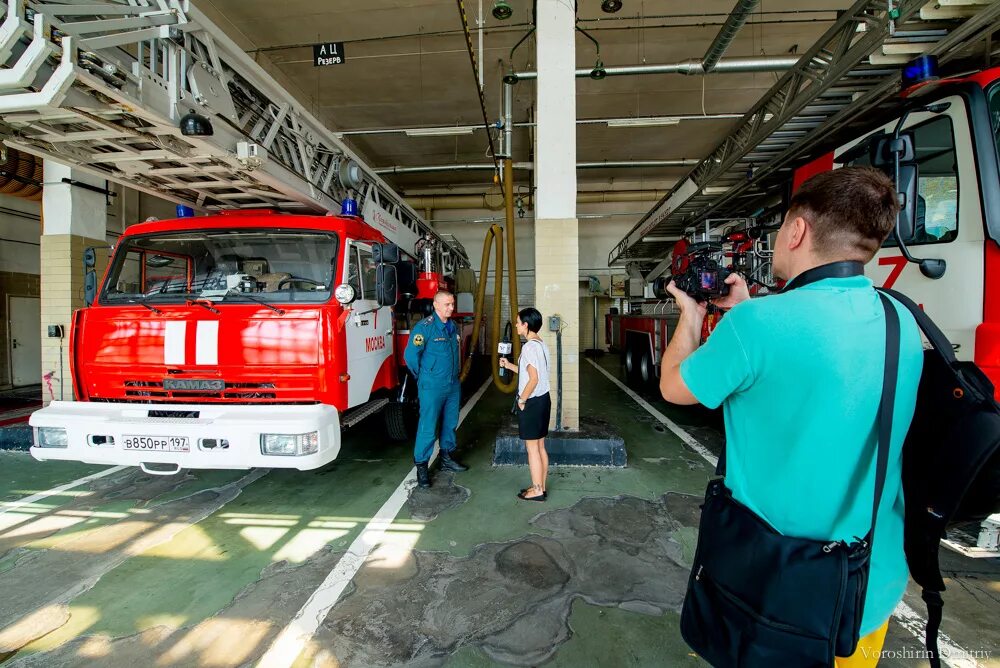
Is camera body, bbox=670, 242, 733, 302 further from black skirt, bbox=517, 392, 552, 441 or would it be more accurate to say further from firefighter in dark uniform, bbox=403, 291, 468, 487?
firefighter in dark uniform, bbox=403, 291, 468, 487

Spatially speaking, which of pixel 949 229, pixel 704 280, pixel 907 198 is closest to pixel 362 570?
pixel 704 280

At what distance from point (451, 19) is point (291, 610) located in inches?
343

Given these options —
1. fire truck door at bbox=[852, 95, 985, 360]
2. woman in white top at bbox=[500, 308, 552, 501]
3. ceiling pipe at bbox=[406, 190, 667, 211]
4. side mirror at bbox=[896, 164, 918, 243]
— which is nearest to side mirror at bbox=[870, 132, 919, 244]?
side mirror at bbox=[896, 164, 918, 243]

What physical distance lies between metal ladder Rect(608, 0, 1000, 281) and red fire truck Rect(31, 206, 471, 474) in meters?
4.00

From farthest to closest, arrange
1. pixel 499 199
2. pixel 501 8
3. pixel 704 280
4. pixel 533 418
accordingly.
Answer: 1. pixel 499 199
2. pixel 501 8
3. pixel 533 418
4. pixel 704 280

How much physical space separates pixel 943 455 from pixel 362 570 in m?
2.81

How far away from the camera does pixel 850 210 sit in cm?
104

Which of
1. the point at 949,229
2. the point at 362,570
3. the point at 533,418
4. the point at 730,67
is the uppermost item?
the point at 730,67

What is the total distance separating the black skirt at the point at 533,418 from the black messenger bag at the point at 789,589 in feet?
8.31

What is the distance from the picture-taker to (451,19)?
7.70 meters

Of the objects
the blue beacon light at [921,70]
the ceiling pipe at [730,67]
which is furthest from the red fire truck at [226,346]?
the ceiling pipe at [730,67]

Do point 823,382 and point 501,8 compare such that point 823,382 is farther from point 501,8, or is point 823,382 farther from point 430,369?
point 501,8

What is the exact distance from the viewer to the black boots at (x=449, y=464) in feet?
14.5

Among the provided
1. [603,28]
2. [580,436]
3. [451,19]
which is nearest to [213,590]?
[580,436]
